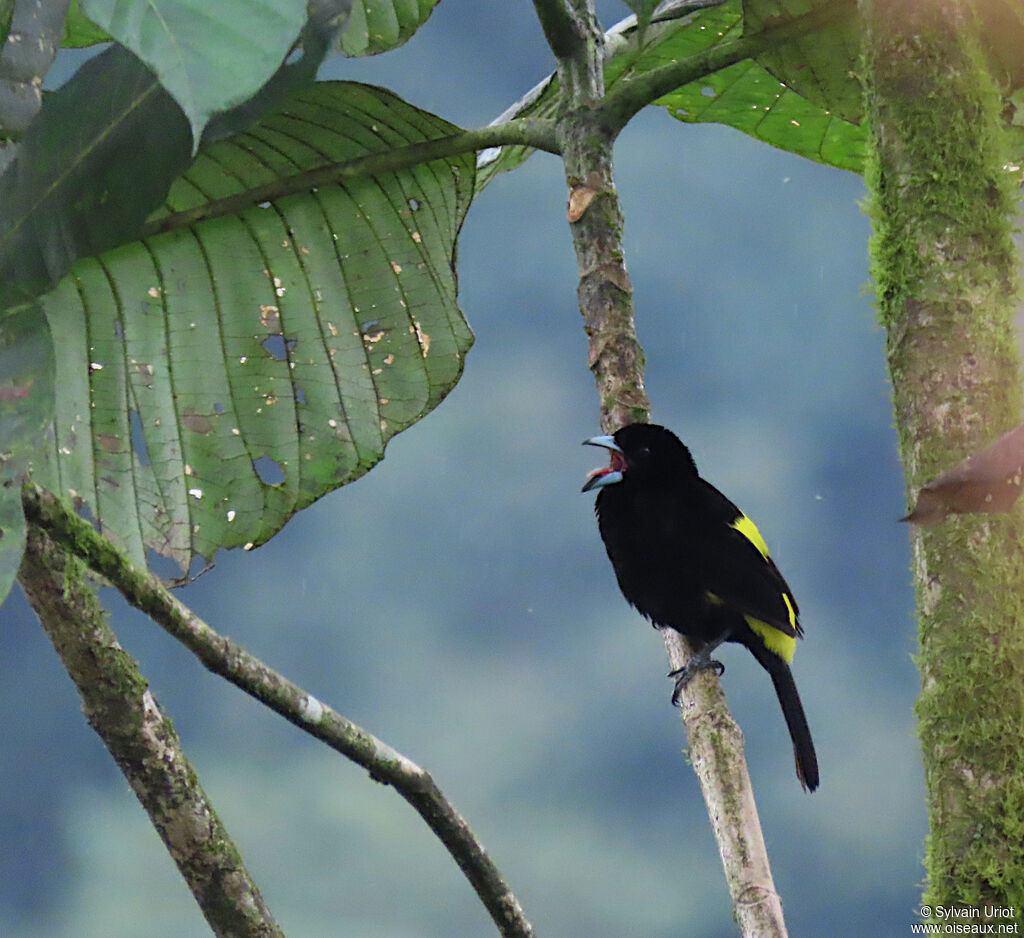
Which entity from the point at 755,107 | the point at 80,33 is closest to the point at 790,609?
Result: the point at 755,107

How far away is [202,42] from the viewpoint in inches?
37.3

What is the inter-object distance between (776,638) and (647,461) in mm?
621

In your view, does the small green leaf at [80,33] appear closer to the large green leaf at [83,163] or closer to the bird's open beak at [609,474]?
the large green leaf at [83,163]

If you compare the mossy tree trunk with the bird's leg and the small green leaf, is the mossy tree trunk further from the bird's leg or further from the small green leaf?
the small green leaf

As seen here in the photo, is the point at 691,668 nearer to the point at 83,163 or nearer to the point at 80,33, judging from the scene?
the point at 83,163

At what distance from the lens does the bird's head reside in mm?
2452

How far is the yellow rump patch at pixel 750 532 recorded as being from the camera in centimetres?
295

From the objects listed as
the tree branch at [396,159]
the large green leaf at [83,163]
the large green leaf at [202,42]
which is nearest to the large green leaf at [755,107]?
the tree branch at [396,159]

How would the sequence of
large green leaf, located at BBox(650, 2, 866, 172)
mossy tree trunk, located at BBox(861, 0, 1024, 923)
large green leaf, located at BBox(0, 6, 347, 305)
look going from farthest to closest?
large green leaf, located at BBox(650, 2, 866, 172), large green leaf, located at BBox(0, 6, 347, 305), mossy tree trunk, located at BBox(861, 0, 1024, 923)

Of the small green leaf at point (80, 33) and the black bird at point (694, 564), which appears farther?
the black bird at point (694, 564)

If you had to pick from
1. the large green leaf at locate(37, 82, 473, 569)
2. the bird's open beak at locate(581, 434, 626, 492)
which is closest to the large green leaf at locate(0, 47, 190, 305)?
the large green leaf at locate(37, 82, 473, 569)

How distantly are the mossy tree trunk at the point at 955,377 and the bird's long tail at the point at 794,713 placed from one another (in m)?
1.56

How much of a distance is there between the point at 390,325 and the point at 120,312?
0.44 m

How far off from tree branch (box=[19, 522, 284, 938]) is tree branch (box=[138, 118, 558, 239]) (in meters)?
0.73
